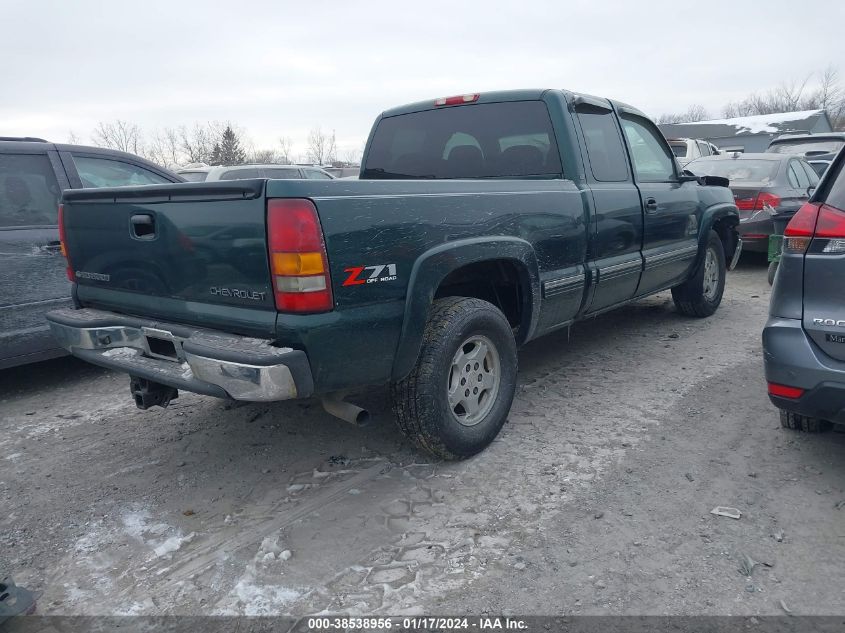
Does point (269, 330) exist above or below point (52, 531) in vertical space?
above

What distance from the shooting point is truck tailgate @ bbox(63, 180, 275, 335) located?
8.43ft

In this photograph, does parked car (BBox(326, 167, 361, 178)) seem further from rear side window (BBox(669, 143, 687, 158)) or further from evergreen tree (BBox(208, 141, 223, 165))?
evergreen tree (BBox(208, 141, 223, 165))

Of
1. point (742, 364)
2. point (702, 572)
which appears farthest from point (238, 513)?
point (742, 364)

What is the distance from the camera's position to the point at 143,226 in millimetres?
2963

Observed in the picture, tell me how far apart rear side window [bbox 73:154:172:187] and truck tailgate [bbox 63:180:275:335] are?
1679mm

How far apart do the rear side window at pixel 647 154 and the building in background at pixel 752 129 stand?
142 ft

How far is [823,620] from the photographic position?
217 centimetres

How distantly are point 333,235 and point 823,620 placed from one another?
222 centimetres

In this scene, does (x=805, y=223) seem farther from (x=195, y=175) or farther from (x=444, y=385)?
(x=195, y=175)

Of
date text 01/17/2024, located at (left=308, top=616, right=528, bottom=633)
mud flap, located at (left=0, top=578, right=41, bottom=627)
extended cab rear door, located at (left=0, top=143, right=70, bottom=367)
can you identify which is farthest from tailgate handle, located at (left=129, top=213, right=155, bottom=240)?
extended cab rear door, located at (left=0, top=143, right=70, bottom=367)

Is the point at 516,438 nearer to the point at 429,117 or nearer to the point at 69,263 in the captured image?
the point at 429,117

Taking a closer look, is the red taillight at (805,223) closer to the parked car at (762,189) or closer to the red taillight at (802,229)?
the red taillight at (802,229)

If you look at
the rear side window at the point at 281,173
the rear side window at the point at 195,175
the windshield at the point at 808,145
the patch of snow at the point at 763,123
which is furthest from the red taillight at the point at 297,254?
the patch of snow at the point at 763,123

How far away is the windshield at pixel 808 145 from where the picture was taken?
48.7ft
